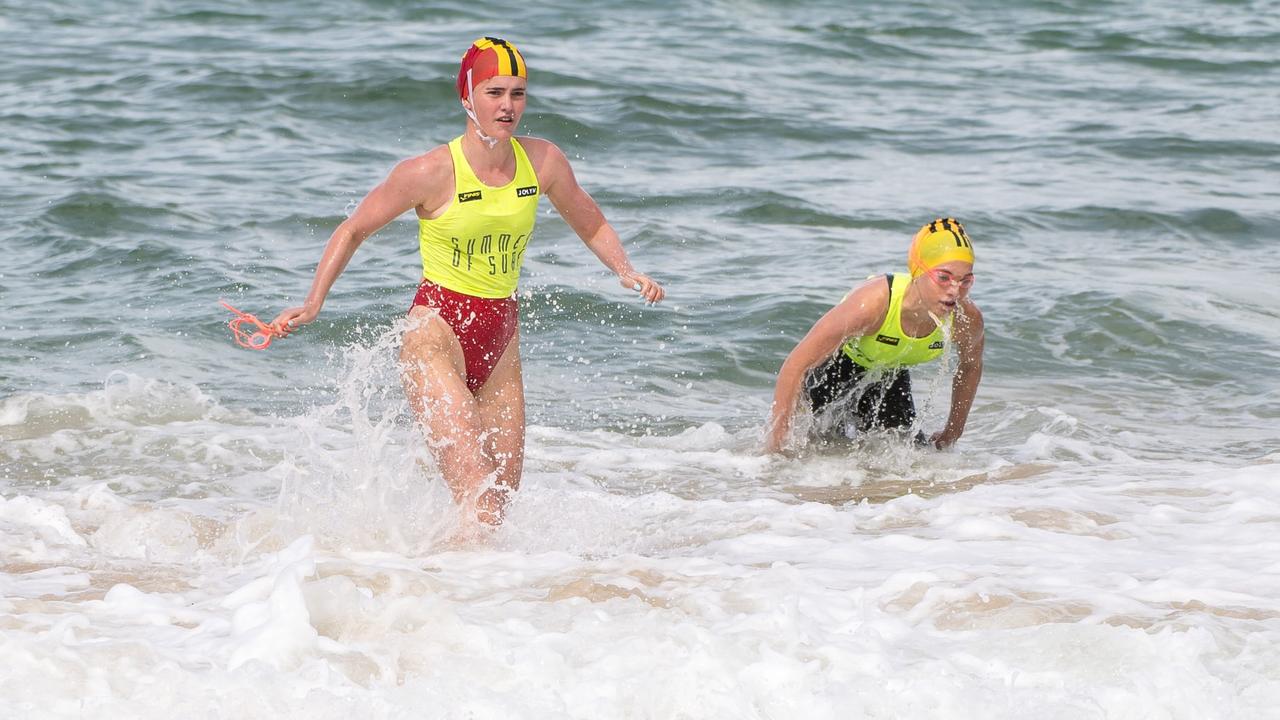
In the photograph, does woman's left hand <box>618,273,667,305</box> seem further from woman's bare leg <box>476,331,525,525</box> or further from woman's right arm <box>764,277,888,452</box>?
woman's right arm <box>764,277,888,452</box>

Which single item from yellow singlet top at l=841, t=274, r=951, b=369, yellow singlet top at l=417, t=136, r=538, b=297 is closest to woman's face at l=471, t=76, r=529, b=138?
yellow singlet top at l=417, t=136, r=538, b=297

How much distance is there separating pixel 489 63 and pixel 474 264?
0.83 metres

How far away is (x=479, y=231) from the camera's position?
253 inches

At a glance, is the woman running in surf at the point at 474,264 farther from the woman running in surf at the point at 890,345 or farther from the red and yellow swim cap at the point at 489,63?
the woman running in surf at the point at 890,345

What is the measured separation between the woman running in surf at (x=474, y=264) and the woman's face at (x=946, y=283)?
1691 millimetres

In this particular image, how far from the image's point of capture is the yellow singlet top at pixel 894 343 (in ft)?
26.2

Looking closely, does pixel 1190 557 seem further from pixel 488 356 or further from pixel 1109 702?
pixel 488 356

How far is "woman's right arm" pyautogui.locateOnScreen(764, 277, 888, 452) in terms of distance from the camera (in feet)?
25.9

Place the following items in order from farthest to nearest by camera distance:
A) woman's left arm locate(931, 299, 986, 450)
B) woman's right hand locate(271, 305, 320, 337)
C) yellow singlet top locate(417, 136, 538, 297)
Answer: woman's left arm locate(931, 299, 986, 450) → yellow singlet top locate(417, 136, 538, 297) → woman's right hand locate(271, 305, 320, 337)

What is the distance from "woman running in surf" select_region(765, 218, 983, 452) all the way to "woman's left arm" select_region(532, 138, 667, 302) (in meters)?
1.40

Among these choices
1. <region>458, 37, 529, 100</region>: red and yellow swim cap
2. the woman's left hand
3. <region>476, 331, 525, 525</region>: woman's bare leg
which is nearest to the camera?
<region>458, 37, 529, 100</region>: red and yellow swim cap

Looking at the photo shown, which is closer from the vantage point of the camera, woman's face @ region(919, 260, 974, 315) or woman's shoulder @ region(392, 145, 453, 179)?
woman's shoulder @ region(392, 145, 453, 179)

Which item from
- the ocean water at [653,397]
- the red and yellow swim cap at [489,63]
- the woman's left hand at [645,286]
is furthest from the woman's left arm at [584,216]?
the ocean water at [653,397]

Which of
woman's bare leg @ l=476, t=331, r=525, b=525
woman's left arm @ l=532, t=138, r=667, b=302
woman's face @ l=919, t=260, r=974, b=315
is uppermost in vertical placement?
woman's left arm @ l=532, t=138, r=667, b=302
